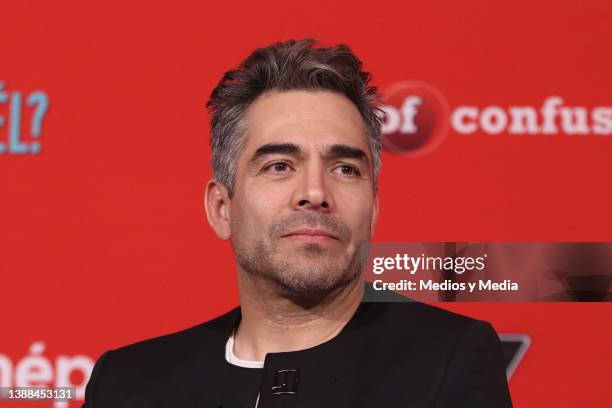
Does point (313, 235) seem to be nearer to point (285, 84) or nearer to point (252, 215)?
point (252, 215)

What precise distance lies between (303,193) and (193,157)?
88cm

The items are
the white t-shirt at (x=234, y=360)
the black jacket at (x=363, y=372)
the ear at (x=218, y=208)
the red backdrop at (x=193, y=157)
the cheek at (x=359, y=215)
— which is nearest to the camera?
the black jacket at (x=363, y=372)

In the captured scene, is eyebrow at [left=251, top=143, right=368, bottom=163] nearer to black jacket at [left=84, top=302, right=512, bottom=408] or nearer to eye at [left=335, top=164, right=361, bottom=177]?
eye at [left=335, top=164, right=361, bottom=177]

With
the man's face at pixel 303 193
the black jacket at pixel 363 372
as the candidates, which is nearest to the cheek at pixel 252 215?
the man's face at pixel 303 193

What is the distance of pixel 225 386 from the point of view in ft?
Answer: 7.04

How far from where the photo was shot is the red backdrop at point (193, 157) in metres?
2.74

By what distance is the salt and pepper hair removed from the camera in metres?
2.19

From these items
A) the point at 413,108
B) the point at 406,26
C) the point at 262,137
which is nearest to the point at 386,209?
the point at 413,108

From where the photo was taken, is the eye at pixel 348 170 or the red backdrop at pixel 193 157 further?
the red backdrop at pixel 193 157

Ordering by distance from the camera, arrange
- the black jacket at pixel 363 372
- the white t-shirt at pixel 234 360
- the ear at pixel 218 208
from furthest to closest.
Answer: the ear at pixel 218 208 < the white t-shirt at pixel 234 360 < the black jacket at pixel 363 372

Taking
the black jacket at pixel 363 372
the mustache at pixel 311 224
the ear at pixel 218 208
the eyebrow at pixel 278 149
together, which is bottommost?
the black jacket at pixel 363 372

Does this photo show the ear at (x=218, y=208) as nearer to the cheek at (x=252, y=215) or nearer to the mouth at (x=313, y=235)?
the cheek at (x=252, y=215)

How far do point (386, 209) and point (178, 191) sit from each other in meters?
0.59

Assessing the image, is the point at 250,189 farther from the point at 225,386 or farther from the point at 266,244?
the point at 225,386
